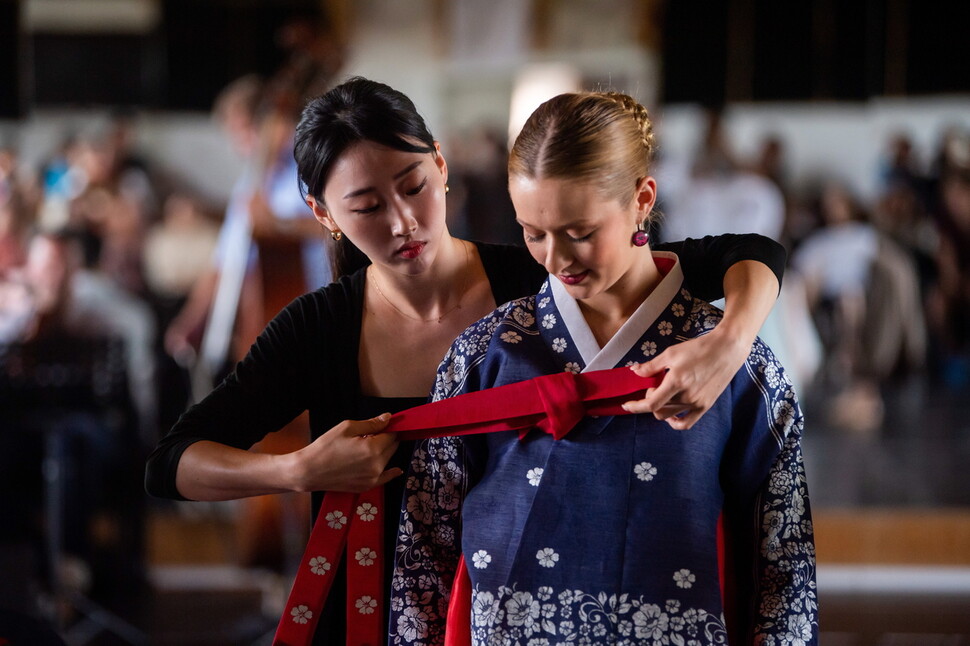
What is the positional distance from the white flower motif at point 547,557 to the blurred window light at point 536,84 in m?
3.95

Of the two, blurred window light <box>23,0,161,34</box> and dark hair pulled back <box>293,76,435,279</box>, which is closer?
dark hair pulled back <box>293,76,435,279</box>

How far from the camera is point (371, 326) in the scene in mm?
1424

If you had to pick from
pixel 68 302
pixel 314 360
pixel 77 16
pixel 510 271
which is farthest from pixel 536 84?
pixel 314 360

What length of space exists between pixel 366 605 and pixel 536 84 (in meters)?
4.01

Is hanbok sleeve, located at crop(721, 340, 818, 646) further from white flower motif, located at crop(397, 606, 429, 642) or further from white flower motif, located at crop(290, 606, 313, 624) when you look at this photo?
white flower motif, located at crop(290, 606, 313, 624)

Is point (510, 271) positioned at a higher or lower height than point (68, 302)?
lower

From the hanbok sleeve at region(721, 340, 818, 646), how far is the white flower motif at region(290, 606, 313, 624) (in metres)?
A: 0.55

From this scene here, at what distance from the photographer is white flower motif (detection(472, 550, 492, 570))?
46.0 inches

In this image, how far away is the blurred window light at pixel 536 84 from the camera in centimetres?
491

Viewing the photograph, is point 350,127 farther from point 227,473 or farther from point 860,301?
point 860,301

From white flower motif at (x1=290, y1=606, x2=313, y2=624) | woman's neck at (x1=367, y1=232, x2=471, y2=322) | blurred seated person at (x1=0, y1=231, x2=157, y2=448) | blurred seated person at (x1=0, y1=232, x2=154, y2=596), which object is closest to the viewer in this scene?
white flower motif at (x1=290, y1=606, x2=313, y2=624)

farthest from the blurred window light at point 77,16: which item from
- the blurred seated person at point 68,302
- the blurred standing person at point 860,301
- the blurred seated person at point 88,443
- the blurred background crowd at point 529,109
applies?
the blurred standing person at point 860,301

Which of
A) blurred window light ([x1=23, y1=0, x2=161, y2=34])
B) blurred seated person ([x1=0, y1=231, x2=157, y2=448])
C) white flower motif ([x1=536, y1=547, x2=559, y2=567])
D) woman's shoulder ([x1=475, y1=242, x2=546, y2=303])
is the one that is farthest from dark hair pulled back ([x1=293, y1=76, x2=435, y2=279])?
blurred window light ([x1=23, y1=0, x2=161, y2=34])

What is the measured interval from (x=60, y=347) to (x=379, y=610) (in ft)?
9.39
